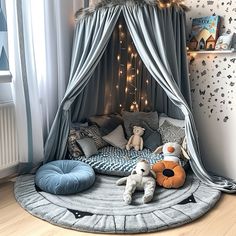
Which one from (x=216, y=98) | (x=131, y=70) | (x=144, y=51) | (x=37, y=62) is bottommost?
(x=216, y=98)

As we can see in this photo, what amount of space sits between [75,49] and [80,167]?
1292mm

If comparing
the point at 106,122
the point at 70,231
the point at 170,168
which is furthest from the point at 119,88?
the point at 70,231

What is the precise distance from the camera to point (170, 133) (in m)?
3.44

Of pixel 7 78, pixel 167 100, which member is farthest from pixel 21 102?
pixel 167 100

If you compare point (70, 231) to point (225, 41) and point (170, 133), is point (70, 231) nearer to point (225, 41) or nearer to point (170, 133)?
point (170, 133)

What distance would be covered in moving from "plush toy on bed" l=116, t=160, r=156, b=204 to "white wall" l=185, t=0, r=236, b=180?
2.88 feet

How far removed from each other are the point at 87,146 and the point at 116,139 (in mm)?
421

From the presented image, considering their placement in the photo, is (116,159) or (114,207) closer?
(114,207)

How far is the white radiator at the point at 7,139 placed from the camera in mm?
2975

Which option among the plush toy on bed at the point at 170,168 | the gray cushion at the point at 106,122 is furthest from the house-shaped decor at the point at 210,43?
the gray cushion at the point at 106,122

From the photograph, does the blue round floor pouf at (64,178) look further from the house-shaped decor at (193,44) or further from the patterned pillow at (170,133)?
the house-shaped decor at (193,44)

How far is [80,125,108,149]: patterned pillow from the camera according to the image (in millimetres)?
3486

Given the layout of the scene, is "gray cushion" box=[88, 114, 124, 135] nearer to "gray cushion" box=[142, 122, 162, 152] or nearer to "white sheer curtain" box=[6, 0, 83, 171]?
"gray cushion" box=[142, 122, 162, 152]

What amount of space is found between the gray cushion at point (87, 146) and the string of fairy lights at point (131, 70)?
32.4 inches
